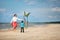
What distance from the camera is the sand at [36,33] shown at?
14.4 feet

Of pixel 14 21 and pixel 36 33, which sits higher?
pixel 14 21

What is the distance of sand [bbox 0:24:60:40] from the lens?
4395 mm

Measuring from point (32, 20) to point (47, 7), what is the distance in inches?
11.6

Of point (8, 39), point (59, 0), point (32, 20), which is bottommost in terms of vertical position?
point (8, 39)

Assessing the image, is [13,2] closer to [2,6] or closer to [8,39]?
[2,6]

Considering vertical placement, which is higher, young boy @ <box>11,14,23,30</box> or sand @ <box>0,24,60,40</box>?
young boy @ <box>11,14,23,30</box>

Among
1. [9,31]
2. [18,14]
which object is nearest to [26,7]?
[18,14]

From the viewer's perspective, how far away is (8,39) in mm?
4371

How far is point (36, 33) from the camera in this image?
14.6ft

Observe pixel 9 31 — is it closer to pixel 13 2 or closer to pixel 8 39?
pixel 8 39

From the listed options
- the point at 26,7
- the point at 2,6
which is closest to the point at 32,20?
the point at 26,7

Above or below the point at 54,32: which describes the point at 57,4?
above

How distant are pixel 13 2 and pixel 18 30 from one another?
42 cm

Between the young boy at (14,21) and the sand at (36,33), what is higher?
the young boy at (14,21)
